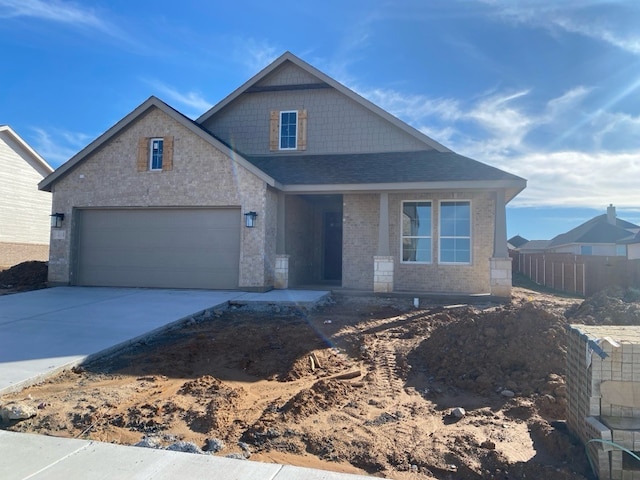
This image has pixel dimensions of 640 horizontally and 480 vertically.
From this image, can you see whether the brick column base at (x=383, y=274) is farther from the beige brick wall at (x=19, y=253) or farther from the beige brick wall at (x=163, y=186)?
the beige brick wall at (x=19, y=253)

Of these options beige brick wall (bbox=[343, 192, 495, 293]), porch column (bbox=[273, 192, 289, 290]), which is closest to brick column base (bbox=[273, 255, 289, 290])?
porch column (bbox=[273, 192, 289, 290])

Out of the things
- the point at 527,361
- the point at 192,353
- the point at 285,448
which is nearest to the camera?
the point at 285,448

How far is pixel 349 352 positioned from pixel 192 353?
2571 mm

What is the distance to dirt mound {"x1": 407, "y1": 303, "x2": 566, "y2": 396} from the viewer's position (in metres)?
5.58

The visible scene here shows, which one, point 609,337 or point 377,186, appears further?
point 377,186

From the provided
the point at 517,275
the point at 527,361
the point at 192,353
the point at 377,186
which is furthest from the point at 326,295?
the point at 517,275

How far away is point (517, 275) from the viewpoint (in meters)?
26.7

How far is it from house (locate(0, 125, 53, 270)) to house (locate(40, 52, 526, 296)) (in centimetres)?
924

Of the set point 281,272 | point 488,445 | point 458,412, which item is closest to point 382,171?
point 281,272

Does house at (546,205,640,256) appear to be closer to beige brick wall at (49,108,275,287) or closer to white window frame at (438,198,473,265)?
white window frame at (438,198,473,265)

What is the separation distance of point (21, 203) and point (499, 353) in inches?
966

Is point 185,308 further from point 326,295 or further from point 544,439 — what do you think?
point 544,439

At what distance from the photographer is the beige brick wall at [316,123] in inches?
606

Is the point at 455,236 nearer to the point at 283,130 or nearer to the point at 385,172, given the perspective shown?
the point at 385,172
